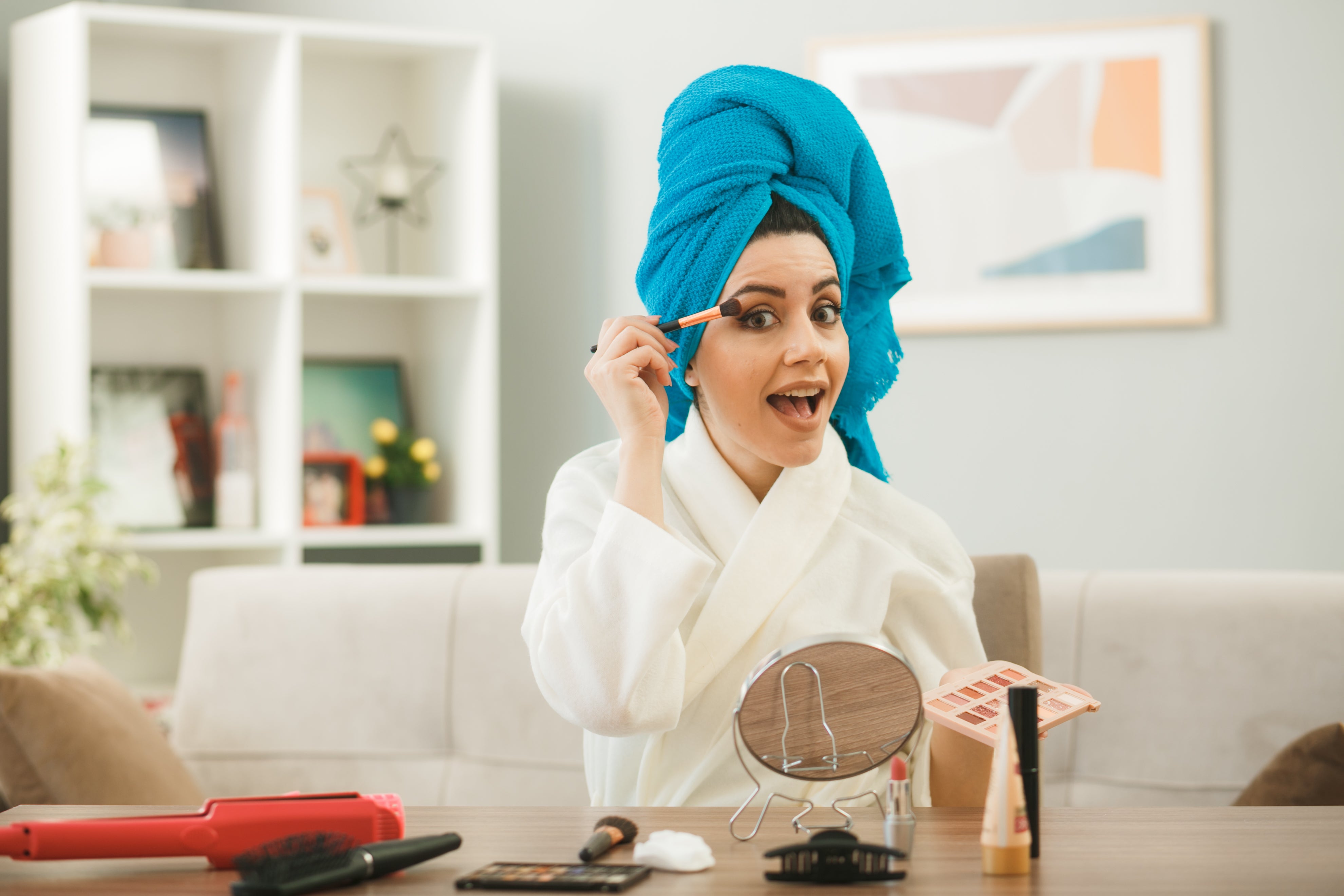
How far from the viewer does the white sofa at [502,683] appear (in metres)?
1.76

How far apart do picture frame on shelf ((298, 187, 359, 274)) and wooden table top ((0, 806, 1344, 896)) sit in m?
2.22

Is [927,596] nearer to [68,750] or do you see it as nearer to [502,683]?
[502,683]

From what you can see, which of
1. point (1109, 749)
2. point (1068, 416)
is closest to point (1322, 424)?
point (1068, 416)

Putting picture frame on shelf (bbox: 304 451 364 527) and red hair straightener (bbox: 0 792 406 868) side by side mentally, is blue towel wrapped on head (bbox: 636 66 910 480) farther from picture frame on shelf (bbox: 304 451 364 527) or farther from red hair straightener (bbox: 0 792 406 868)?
picture frame on shelf (bbox: 304 451 364 527)

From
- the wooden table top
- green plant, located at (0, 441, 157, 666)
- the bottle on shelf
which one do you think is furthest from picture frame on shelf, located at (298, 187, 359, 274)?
the wooden table top

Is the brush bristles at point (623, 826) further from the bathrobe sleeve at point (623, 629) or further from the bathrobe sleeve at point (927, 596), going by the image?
the bathrobe sleeve at point (927, 596)

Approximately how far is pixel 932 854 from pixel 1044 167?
2.39m

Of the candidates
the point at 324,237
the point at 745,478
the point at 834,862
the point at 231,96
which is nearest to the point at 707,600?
the point at 745,478

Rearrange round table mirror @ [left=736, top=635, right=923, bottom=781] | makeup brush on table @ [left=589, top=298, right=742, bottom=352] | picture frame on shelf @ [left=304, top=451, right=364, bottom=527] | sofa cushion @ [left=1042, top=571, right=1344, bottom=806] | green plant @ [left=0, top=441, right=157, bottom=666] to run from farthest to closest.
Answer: picture frame on shelf @ [left=304, top=451, right=364, bottom=527] < green plant @ [left=0, top=441, right=157, bottom=666] < sofa cushion @ [left=1042, top=571, right=1344, bottom=806] < makeup brush on table @ [left=589, top=298, right=742, bottom=352] < round table mirror @ [left=736, top=635, right=923, bottom=781]

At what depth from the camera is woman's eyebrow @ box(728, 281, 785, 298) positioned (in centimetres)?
122

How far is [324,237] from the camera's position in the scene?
306 centimetres

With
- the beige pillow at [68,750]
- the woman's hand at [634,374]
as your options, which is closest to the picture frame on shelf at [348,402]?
the beige pillow at [68,750]

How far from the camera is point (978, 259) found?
9.68 ft

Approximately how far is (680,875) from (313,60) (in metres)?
2.81
